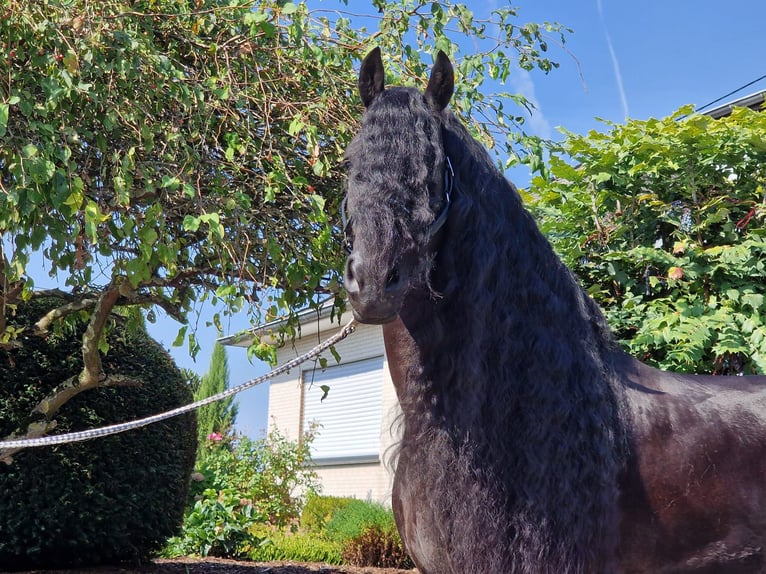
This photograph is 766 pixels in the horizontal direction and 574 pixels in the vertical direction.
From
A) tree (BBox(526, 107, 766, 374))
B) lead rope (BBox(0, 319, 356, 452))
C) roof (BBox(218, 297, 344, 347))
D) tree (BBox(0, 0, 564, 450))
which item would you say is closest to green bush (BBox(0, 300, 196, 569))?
roof (BBox(218, 297, 344, 347))

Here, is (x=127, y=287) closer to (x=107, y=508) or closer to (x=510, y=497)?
(x=107, y=508)

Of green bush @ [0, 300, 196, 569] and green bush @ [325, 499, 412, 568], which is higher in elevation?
green bush @ [0, 300, 196, 569]

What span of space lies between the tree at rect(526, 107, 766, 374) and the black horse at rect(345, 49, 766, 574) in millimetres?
1788

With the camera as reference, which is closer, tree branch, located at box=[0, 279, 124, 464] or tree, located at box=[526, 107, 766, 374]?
tree, located at box=[526, 107, 766, 374]

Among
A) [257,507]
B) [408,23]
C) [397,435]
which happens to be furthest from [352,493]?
[397,435]

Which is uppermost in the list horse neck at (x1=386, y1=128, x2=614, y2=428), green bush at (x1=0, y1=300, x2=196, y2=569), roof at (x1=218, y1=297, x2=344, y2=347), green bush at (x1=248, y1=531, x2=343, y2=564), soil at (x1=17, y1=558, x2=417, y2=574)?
roof at (x1=218, y1=297, x2=344, y2=347)

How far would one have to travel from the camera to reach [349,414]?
13.3 m

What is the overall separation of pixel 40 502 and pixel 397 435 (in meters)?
4.33

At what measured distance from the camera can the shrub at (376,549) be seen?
843cm

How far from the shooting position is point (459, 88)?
3869 millimetres

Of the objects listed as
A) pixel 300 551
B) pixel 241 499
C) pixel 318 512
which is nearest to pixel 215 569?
pixel 300 551

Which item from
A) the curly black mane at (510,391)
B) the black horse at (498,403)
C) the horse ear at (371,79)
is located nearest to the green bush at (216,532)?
the black horse at (498,403)

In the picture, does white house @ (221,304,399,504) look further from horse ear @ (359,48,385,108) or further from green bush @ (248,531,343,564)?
horse ear @ (359,48,385,108)

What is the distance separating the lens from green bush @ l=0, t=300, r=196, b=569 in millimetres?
5719
